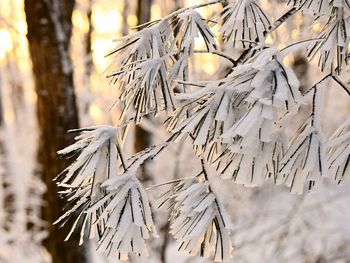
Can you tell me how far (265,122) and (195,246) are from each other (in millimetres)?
565

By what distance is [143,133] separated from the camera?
7.94 m

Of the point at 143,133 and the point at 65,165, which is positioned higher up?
the point at 65,165

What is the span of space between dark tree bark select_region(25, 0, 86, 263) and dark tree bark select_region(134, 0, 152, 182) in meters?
3.11

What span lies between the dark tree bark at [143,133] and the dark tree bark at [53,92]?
3.11 m

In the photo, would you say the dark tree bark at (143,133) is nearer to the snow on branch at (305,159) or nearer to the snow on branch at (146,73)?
the snow on branch at (146,73)

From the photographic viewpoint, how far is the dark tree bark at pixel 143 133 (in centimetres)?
689

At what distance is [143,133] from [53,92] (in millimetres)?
4234

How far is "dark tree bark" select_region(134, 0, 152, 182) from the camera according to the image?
689cm

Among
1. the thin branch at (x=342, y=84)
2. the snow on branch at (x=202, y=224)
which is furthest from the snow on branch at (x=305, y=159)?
the snow on branch at (x=202, y=224)

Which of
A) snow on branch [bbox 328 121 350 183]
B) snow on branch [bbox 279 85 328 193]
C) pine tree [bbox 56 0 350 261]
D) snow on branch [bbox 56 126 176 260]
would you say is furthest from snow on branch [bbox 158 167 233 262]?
snow on branch [bbox 328 121 350 183]

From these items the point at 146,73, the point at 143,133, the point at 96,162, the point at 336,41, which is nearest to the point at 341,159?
the point at 336,41

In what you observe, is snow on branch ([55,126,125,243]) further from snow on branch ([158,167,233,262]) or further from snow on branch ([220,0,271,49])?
snow on branch ([220,0,271,49])

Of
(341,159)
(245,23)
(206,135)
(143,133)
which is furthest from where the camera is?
(143,133)

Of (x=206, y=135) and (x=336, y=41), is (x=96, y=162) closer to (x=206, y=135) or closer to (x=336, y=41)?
(x=206, y=135)
